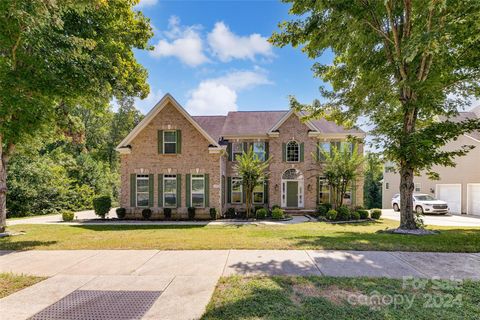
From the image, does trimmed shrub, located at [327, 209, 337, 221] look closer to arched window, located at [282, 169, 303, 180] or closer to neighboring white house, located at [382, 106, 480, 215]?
arched window, located at [282, 169, 303, 180]

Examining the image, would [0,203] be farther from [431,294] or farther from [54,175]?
[431,294]

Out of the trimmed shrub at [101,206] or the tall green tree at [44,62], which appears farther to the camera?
the trimmed shrub at [101,206]

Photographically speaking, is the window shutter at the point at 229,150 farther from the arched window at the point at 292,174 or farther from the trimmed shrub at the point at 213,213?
the trimmed shrub at the point at 213,213

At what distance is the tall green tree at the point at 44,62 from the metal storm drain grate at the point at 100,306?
6.35 m

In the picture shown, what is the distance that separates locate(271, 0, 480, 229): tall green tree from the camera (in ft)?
28.3

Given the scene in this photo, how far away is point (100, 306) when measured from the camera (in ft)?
13.2

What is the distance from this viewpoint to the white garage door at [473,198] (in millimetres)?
20188

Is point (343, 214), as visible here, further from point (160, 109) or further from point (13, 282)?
point (13, 282)

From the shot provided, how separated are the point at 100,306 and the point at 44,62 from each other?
Answer: 8.34 meters

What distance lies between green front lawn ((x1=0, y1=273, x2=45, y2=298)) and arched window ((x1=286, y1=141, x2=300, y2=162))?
682 inches

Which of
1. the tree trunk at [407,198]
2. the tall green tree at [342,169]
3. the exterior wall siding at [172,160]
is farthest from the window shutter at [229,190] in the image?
the tree trunk at [407,198]

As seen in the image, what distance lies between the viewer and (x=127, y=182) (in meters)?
17.6

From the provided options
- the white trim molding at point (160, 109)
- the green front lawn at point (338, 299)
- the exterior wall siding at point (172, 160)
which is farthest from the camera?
the exterior wall siding at point (172, 160)

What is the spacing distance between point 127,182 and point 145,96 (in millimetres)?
6026
